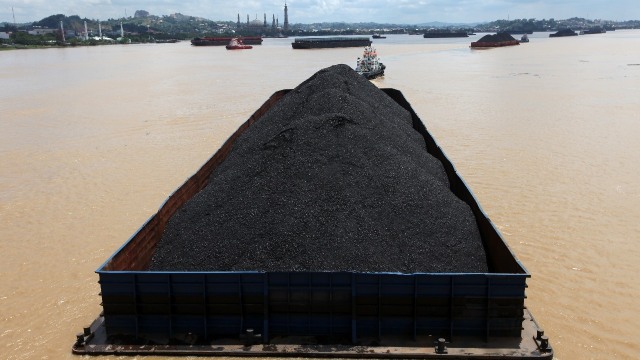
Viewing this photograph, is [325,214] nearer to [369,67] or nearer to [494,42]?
[369,67]

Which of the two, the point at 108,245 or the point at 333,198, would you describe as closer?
the point at 333,198

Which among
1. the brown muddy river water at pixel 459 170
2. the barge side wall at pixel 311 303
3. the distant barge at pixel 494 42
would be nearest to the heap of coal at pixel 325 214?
the barge side wall at pixel 311 303

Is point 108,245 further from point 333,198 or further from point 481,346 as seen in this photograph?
point 481,346

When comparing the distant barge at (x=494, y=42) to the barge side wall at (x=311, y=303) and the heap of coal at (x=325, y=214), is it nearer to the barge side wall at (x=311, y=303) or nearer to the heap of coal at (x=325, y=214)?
the heap of coal at (x=325, y=214)

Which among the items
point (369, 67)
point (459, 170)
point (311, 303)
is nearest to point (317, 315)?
point (311, 303)

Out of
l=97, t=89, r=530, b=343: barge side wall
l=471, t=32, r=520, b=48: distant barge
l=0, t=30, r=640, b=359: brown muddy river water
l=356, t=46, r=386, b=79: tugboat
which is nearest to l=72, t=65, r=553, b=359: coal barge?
l=97, t=89, r=530, b=343: barge side wall

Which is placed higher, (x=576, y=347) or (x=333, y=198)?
(x=333, y=198)

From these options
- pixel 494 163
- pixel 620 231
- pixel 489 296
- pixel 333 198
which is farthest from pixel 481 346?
pixel 494 163
